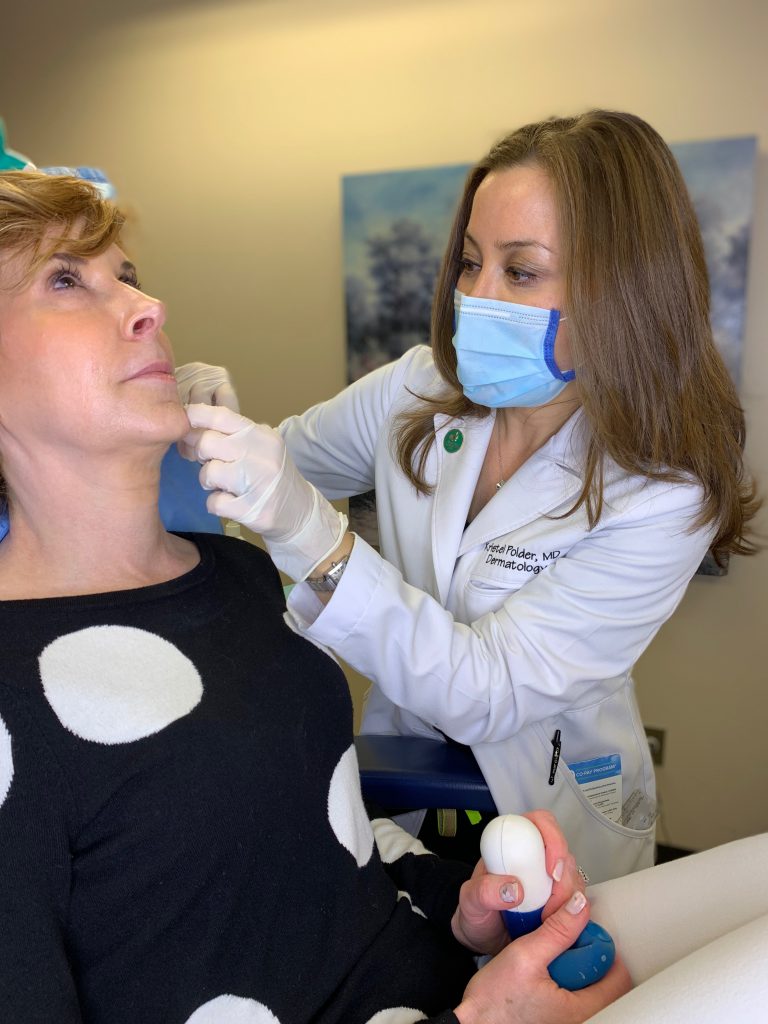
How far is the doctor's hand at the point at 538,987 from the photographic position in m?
0.86

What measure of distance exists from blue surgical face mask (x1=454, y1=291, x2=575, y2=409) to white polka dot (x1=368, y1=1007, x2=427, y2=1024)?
2.83ft

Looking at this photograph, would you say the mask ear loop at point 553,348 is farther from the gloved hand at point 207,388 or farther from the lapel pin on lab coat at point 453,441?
the gloved hand at point 207,388

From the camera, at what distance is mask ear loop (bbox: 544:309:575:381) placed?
4.25 ft

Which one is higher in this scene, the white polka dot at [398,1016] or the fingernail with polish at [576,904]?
the fingernail with polish at [576,904]

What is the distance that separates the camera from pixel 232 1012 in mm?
882

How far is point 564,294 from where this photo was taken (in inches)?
50.3

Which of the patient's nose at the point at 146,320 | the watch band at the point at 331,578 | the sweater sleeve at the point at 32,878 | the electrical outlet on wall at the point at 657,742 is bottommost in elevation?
the electrical outlet on wall at the point at 657,742

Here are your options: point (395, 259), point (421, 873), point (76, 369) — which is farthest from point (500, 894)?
point (395, 259)

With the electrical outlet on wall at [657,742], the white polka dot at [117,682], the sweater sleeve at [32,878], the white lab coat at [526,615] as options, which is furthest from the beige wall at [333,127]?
the sweater sleeve at [32,878]

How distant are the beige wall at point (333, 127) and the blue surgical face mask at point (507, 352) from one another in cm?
118

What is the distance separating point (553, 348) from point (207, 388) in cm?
54

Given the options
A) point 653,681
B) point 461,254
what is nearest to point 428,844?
point 461,254

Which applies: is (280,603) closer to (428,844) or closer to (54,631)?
(54,631)

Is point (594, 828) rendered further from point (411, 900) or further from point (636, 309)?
point (636, 309)
